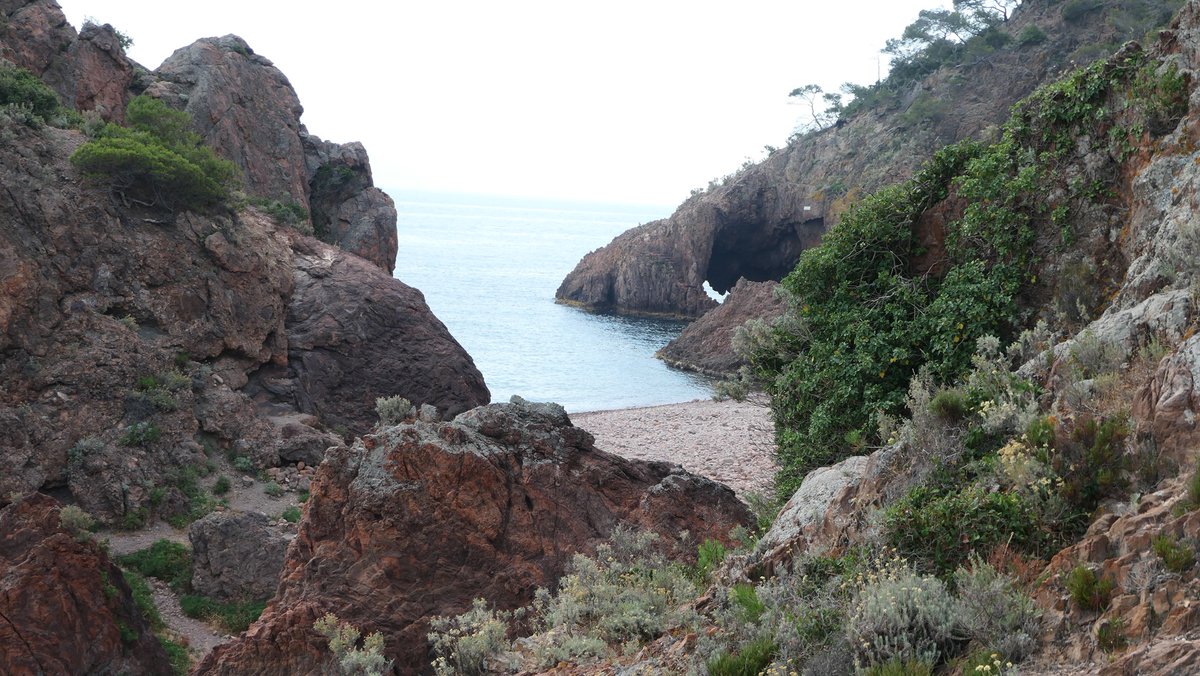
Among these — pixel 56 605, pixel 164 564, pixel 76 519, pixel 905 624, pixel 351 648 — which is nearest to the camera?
pixel 905 624

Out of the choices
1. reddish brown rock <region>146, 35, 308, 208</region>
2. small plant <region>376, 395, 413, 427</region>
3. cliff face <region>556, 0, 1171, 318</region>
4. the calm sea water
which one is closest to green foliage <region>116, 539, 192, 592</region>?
small plant <region>376, 395, 413, 427</region>

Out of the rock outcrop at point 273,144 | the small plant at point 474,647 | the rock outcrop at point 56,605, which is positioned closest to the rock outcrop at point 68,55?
the rock outcrop at point 273,144

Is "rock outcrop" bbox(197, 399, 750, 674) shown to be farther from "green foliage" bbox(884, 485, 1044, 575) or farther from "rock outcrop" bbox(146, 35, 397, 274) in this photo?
"rock outcrop" bbox(146, 35, 397, 274)

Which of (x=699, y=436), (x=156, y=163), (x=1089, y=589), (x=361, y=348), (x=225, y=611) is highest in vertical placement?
(x=156, y=163)

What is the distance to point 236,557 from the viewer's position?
16531 millimetres

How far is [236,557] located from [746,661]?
13.9m

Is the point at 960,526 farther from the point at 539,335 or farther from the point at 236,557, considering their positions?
the point at 539,335

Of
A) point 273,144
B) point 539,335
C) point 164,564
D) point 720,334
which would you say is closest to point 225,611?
point 164,564

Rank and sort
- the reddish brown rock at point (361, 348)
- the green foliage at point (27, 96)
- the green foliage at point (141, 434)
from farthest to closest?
the reddish brown rock at point (361, 348)
the green foliage at point (27, 96)
the green foliage at point (141, 434)

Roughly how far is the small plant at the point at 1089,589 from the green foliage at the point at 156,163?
2444 centimetres

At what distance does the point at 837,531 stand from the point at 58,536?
34.5 feet

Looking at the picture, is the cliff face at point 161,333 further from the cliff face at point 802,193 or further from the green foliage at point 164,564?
the cliff face at point 802,193

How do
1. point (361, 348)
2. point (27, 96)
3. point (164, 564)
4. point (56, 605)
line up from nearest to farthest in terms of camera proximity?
point (56, 605)
point (164, 564)
point (27, 96)
point (361, 348)

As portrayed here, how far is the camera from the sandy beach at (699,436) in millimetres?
23656
